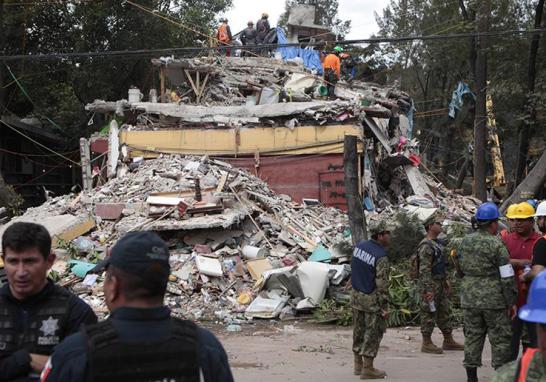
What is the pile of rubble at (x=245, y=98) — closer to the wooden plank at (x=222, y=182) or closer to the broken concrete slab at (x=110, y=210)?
the wooden plank at (x=222, y=182)

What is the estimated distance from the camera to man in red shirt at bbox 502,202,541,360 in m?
7.07

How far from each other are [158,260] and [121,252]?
14 cm

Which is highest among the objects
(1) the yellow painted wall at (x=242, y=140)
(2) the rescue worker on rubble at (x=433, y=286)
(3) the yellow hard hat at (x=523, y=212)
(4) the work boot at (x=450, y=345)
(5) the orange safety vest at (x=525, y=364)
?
(1) the yellow painted wall at (x=242, y=140)

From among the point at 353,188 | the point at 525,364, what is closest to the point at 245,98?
the point at 353,188

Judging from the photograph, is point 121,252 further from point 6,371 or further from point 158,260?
point 6,371

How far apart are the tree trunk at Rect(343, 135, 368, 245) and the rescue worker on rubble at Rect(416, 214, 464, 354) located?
2.32 metres

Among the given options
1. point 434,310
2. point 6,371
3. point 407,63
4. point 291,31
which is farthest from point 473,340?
point 407,63

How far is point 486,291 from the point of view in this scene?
6793mm

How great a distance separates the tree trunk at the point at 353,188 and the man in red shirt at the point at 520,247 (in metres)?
4.67

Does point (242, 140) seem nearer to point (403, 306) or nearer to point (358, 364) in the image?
point (403, 306)

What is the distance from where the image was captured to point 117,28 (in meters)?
30.2

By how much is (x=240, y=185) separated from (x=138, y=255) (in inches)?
583

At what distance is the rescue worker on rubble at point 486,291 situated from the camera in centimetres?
673

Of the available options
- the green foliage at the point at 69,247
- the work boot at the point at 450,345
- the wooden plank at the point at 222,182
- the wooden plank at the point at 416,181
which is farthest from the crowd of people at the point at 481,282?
the wooden plank at the point at 416,181
